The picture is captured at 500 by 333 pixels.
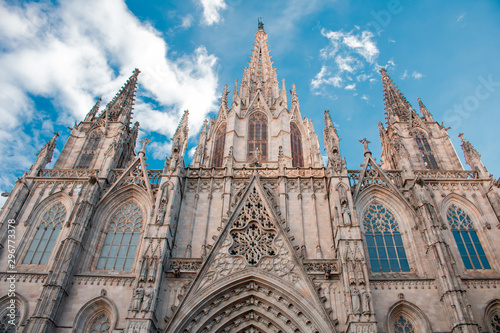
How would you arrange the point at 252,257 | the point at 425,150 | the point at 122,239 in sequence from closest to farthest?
1. the point at 252,257
2. the point at 122,239
3. the point at 425,150

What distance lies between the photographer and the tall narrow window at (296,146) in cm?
2598

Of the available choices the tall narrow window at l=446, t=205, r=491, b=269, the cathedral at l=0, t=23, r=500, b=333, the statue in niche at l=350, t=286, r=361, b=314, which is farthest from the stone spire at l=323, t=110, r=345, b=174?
the statue in niche at l=350, t=286, r=361, b=314

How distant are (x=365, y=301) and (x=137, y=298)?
29.2 feet

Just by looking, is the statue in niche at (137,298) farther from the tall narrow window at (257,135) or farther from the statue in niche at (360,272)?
the tall narrow window at (257,135)

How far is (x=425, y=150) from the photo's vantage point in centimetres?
2550

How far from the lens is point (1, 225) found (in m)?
19.6

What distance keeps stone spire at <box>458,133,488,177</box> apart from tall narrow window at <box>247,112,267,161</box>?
12.4 m

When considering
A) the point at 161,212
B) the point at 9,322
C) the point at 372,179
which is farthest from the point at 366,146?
the point at 9,322

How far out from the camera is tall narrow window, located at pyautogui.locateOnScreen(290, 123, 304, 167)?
26.0m

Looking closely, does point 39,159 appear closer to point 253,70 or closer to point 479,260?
point 253,70

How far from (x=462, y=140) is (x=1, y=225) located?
88.0ft

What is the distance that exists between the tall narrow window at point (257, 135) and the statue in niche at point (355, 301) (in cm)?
1142

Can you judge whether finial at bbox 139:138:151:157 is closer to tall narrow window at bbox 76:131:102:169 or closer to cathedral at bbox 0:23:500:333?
cathedral at bbox 0:23:500:333

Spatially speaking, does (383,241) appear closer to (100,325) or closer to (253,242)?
(253,242)
